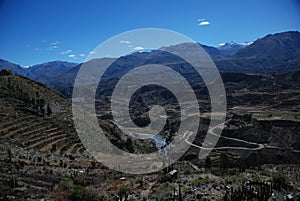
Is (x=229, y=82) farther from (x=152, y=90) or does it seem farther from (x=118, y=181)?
(x=118, y=181)

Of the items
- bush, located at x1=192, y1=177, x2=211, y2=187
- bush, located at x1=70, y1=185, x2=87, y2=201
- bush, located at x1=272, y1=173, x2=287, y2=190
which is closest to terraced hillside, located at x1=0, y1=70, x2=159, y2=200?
bush, located at x1=70, y1=185, x2=87, y2=201

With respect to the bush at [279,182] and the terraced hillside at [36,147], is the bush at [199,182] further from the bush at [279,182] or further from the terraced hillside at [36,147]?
the terraced hillside at [36,147]

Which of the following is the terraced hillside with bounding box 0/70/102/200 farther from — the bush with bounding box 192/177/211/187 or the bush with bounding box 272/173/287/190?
the bush with bounding box 272/173/287/190

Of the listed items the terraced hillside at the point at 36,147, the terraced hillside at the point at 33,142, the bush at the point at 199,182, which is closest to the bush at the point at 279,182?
the bush at the point at 199,182

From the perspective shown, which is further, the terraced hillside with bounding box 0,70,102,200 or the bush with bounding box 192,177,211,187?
the terraced hillside with bounding box 0,70,102,200

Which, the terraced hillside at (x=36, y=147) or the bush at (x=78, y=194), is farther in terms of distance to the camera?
the terraced hillside at (x=36, y=147)

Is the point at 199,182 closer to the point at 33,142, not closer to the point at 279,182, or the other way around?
the point at 279,182

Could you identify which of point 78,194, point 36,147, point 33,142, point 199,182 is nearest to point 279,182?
point 199,182

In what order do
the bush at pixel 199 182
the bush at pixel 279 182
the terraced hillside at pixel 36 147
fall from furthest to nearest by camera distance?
the terraced hillside at pixel 36 147 < the bush at pixel 199 182 < the bush at pixel 279 182

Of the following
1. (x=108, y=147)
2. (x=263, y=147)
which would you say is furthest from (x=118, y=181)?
(x=263, y=147)

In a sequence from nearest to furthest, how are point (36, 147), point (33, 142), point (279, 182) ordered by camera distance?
1. point (279, 182)
2. point (36, 147)
3. point (33, 142)

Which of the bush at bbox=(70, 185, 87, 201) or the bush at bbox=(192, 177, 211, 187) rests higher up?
the bush at bbox=(70, 185, 87, 201)

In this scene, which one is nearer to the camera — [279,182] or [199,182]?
[279,182]
